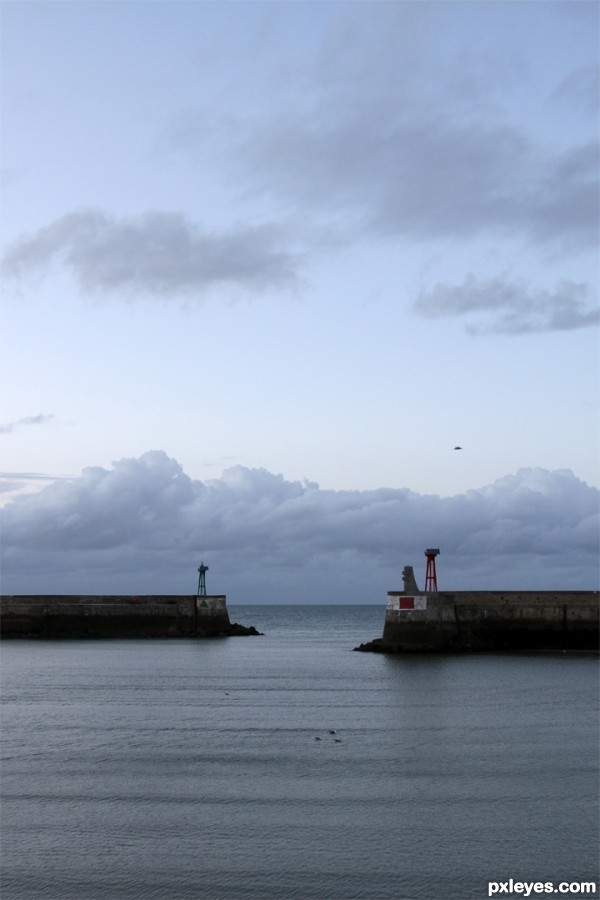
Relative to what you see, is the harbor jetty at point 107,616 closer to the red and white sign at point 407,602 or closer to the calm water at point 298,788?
the red and white sign at point 407,602

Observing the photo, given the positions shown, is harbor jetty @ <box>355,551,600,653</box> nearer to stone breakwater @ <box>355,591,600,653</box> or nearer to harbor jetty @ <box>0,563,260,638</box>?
stone breakwater @ <box>355,591,600,653</box>

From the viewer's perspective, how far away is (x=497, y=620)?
62938 millimetres

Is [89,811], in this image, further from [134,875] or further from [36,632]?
[36,632]

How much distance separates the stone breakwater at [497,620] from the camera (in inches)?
2427

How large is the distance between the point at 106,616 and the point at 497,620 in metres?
37.6

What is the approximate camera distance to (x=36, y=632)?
8662cm

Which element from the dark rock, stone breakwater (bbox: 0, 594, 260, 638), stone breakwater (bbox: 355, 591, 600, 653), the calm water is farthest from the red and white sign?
stone breakwater (bbox: 0, 594, 260, 638)

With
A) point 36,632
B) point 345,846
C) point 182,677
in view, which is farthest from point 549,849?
point 36,632

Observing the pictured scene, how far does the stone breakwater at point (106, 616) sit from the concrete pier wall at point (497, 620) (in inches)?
1106

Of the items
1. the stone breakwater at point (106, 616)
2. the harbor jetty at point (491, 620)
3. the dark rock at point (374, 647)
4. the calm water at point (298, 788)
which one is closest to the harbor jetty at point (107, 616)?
the stone breakwater at point (106, 616)

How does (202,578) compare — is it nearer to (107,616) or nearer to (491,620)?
(107,616)

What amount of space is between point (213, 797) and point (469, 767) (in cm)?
791

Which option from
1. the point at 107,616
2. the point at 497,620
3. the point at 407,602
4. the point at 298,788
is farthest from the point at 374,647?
the point at 298,788

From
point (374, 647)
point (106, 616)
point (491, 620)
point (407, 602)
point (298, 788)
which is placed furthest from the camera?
point (106, 616)
